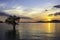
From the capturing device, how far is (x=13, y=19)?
69938 mm

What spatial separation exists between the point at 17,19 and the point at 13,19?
1753 mm

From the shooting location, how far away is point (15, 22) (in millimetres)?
71312

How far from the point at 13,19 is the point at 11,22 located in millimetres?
1943

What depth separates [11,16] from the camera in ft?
234

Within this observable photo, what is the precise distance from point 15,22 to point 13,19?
2002 mm

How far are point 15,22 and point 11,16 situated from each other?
10.1 ft

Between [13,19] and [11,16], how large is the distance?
7.10 feet

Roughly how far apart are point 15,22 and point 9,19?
2.85 metres

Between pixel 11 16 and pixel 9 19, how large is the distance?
1.53 m

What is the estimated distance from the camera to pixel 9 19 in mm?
71375

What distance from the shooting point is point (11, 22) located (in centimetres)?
7106
